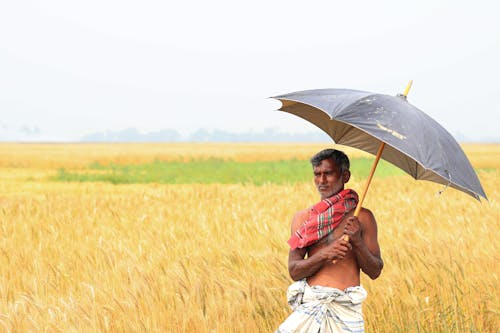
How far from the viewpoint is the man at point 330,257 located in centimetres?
341

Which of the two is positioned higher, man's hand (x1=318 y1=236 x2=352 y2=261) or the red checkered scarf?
the red checkered scarf

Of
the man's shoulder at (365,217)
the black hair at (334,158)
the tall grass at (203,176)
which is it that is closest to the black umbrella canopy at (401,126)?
the black hair at (334,158)

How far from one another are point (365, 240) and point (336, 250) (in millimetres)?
275

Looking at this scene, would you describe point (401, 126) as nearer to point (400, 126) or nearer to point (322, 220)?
point (400, 126)

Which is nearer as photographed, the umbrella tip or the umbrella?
the umbrella

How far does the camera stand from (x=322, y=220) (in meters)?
3.44

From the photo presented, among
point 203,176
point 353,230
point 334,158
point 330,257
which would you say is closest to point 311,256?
point 330,257

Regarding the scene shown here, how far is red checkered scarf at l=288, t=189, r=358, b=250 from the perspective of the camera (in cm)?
344

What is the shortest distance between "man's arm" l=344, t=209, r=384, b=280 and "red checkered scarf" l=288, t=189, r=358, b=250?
9cm

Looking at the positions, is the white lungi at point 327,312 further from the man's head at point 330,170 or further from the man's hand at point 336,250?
the man's head at point 330,170

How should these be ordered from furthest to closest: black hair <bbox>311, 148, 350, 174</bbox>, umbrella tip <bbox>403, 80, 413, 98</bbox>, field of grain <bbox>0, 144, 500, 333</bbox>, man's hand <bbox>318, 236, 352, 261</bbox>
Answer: field of grain <bbox>0, 144, 500, 333</bbox> < umbrella tip <bbox>403, 80, 413, 98</bbox> < black hair <bbox>311, 148, 350, 174</bbox> < man's hand <bbox>318, 236, 352, 261</bbox>

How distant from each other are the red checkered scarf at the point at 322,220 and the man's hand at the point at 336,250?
0.09 m

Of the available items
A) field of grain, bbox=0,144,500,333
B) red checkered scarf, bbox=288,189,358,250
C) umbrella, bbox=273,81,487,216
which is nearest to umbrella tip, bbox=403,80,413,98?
umbrella, bbox=273,81,487,216

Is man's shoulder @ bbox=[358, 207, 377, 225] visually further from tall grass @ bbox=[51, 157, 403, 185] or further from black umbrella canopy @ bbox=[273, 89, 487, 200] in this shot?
tall grass @ bbox=[51, 157, 403, 185]
